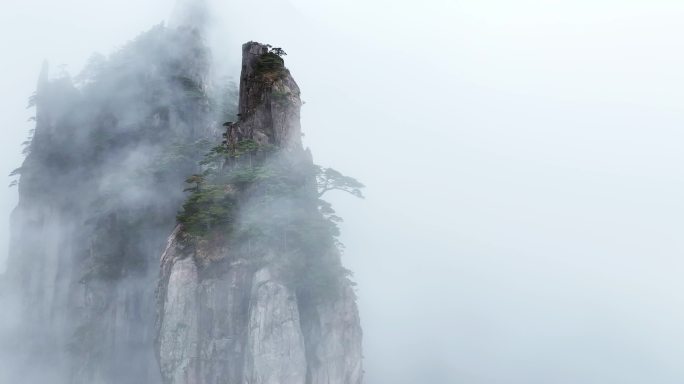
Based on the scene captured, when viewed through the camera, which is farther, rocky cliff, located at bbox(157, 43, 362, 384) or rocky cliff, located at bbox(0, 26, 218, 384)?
rocky cliff, located at bbox(0, 26, 218, 384)

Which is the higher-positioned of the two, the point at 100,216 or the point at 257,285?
the point at 100,216

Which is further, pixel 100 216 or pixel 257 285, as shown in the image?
pixel 100 216

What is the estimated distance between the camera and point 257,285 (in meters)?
37.3

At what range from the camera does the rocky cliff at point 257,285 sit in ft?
119

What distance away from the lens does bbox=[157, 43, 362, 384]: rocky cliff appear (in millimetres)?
36344

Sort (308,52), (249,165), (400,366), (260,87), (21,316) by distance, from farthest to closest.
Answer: (308,52)
(400,366)
(21,316)
(260,87)
(249,165)

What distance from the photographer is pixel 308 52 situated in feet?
513

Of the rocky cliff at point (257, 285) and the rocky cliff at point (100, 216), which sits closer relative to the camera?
the rocky cliff at point (257, 285)

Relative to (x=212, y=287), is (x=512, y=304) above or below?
below

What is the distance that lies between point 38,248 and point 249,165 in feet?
108

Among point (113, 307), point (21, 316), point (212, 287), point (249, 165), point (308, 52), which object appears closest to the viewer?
point (212, 287)

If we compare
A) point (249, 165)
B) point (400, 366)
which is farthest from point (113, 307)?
point (400, 366)

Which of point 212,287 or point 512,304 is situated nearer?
point 212,287

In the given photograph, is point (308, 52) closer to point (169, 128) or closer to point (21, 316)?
point (169, 128)
